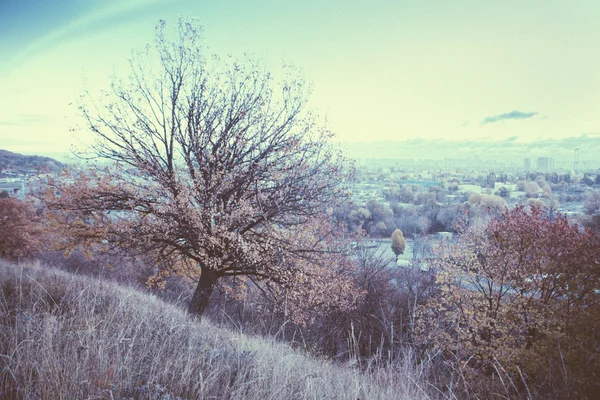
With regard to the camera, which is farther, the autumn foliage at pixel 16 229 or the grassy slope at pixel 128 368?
the autumn foliage at pixel 16 229

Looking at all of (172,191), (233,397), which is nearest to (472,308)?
(172,191)

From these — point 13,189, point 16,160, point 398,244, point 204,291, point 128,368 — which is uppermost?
point 16,160

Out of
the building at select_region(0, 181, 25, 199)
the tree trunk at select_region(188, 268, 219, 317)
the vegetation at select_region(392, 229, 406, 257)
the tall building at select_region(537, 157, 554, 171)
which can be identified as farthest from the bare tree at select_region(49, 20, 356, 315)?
the tall building at select_region(537, 157, 554, 171)

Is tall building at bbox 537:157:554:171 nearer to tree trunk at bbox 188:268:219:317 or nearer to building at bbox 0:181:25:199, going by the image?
tree trunk at bbox 188:268:219:317

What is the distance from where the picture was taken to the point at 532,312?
15992 mm

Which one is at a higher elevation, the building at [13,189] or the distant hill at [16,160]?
the distant hill at [16,160]

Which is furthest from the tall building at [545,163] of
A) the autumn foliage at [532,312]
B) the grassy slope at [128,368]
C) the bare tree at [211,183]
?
the grassy slope at [128,368]

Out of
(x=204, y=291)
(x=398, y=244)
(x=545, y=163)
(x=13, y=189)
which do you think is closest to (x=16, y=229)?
(x=13, y=189)

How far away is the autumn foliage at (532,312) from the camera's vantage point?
40.0 feet

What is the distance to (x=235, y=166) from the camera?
429 inches

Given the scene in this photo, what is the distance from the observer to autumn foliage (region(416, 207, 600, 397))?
1220 centimetres

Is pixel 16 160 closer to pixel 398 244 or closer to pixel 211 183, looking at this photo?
pixel 211 183

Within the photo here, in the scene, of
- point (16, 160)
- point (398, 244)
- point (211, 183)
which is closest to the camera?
point (211, 183)

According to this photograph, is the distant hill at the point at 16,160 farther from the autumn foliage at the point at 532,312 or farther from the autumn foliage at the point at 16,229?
the autumn foliage at the point at 532,312
